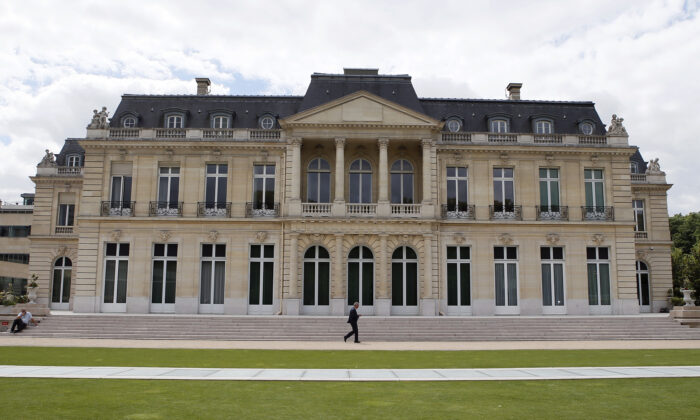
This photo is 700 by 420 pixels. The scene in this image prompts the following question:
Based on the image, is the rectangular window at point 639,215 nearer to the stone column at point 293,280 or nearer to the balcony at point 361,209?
the balcony at point 361,209

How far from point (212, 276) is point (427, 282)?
43.6ft

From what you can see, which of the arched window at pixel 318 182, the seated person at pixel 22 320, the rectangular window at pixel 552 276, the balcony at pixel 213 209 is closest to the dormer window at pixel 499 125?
the rectangular window at pixel 552 276

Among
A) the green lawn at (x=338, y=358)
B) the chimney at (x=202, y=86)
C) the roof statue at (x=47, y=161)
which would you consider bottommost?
the green lawn at (x=338, y=358)

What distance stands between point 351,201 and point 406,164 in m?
4.33

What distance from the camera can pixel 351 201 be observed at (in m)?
37.8

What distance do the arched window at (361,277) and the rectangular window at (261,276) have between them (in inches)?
196

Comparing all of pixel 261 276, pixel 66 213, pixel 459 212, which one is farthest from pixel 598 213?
pixel 66 213

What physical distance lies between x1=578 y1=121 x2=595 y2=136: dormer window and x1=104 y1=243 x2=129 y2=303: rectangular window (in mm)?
30578

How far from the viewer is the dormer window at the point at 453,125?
129 ft

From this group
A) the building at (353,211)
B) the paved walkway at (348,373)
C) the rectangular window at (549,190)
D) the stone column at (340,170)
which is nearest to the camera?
the paved walkway at (348,373)

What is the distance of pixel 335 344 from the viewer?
969 inches

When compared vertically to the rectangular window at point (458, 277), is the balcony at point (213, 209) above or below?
above

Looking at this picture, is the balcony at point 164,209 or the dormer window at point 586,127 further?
the dormer window at point 586,127

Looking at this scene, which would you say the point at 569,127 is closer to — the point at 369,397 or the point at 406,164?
the point at 406,164
